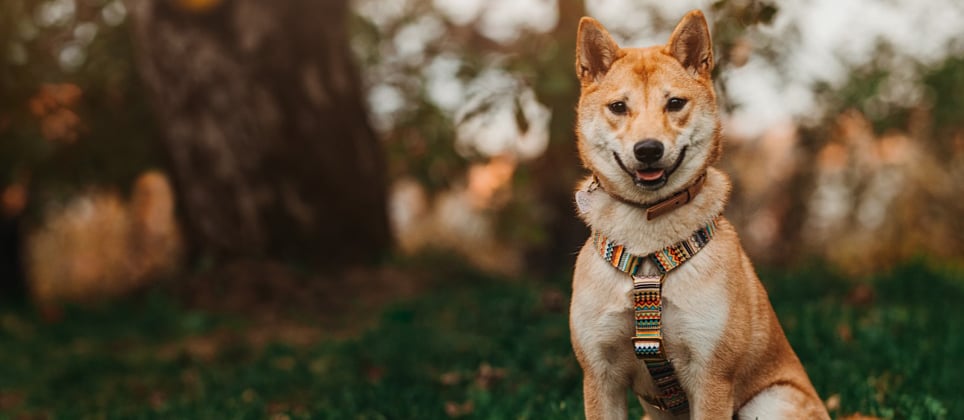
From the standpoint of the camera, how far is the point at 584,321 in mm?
2992

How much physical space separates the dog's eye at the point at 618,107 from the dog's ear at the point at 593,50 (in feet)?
0.63

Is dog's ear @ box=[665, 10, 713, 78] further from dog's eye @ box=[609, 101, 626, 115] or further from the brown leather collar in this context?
the brown leather collar

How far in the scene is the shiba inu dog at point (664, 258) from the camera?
9.46 ft

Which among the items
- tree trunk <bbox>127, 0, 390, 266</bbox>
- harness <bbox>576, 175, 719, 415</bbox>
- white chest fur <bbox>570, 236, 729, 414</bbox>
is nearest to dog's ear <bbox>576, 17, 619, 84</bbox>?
harness <bbox>576, 175, 719, 415</bbox>

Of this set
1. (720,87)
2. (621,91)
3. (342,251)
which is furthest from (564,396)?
(342,251)

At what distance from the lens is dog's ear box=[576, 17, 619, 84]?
3074mm

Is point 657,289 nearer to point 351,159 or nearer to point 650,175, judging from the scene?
point 650,175

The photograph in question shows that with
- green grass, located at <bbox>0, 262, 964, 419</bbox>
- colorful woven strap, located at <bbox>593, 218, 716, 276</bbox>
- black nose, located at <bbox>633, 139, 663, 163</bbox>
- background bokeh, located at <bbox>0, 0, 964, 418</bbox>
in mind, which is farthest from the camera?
background bokeh, located at <bbox>0, 0, 964, 418</bbox>

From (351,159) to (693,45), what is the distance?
→ 6202 millimetres

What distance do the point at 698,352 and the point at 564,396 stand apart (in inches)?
72.2

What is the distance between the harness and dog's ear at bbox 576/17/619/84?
1.70 ft

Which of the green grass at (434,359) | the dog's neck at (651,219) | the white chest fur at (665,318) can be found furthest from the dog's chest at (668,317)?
the green grass at (434,359)

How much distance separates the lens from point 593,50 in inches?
123

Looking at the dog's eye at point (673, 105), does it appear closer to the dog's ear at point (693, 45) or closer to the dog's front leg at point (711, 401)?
the dog's ear at point (693, 45)
